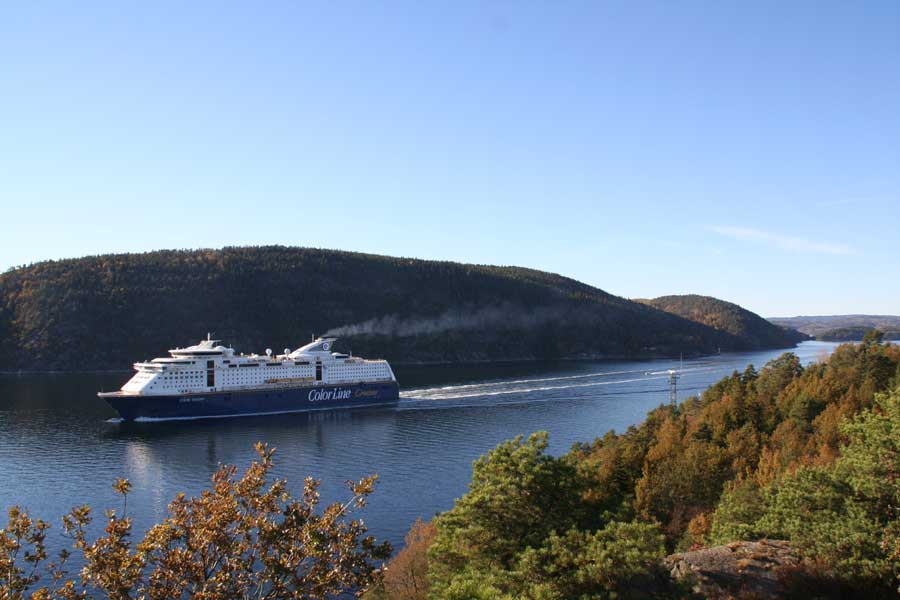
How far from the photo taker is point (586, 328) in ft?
558

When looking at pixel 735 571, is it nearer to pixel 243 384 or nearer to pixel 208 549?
pixel 208 549

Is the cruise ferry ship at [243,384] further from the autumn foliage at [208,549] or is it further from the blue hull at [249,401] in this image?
the autumn foliage at [208,549]

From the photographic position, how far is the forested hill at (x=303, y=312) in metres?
113

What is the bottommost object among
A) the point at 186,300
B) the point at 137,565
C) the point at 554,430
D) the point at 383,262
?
the point at 554,430

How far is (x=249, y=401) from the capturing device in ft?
218

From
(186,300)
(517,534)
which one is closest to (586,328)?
(186,300)

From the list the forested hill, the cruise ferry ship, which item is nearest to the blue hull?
the cruise ferry ship

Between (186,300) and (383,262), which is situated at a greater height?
(383,262)

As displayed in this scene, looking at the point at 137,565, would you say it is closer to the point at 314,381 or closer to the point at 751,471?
the point at 751,471

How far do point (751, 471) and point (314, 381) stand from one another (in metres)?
51.1

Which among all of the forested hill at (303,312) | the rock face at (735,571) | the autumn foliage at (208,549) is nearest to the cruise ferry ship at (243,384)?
the forested hill at (303,312)

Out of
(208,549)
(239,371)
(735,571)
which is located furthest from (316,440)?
(208,549)

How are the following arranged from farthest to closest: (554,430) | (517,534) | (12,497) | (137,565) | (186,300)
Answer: (186,300)
(554,430)
(12,497)
(517,534)
(137,565)

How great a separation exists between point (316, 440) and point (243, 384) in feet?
58.0
